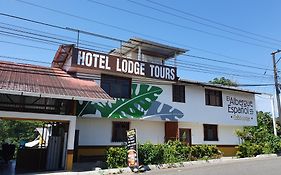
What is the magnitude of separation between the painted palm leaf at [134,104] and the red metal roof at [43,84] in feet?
6.74

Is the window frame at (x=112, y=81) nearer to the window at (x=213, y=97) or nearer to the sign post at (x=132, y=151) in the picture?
the sign post at (x=132, y=151)

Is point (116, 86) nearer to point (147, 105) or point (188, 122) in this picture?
point (147, 105)

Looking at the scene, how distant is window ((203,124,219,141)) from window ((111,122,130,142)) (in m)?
7.90

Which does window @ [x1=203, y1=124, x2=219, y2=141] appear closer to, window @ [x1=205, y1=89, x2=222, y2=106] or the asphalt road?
window @ [x1=205, y1=89, x2=222, y2=106]

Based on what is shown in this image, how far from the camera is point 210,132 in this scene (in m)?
23.4

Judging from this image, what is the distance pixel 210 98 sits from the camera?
76.1 ft

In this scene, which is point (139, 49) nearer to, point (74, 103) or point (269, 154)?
point (74, 103)

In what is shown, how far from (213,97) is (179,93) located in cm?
408

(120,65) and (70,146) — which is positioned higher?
(120,65)

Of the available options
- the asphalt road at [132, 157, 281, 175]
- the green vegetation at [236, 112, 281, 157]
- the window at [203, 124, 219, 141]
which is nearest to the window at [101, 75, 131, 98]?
the asphalt road at [132, 157, 281, 175]

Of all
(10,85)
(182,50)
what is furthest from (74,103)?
(182,50)

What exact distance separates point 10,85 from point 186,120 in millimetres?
12993

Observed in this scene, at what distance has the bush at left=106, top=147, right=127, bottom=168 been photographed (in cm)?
1373

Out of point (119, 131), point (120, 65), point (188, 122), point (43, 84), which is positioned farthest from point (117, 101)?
point (188, 122)
